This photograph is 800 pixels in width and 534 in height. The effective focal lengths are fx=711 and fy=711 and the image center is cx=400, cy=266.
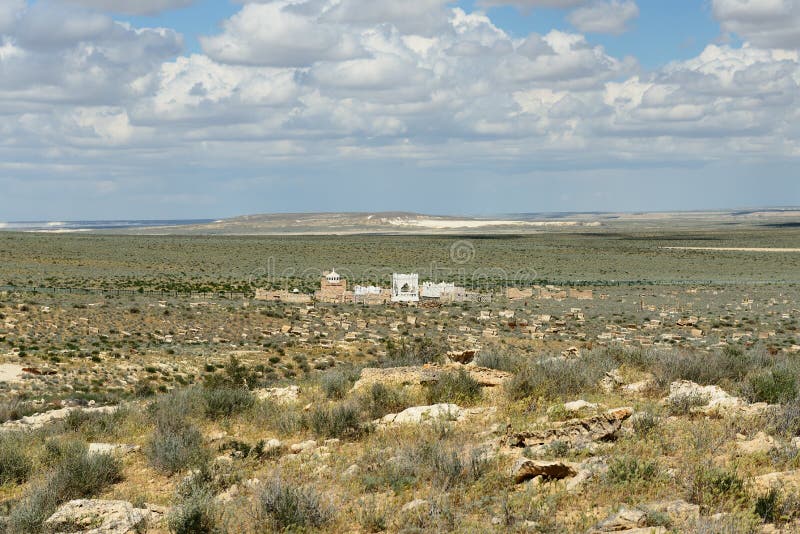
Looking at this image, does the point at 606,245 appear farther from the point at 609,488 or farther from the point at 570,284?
the point at 609,488

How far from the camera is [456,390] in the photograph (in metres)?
10.5

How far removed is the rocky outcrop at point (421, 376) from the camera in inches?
440

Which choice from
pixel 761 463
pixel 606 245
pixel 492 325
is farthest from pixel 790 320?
pixel 606 245

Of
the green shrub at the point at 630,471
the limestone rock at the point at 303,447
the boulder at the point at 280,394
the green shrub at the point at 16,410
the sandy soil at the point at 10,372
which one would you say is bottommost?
the sandy soil at the point at 10,372

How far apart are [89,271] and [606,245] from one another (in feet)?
277

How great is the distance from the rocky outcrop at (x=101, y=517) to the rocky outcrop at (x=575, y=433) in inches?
149

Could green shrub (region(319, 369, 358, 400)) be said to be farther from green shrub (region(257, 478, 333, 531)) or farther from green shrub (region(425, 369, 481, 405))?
green shrub (region(257, 478, 333, 531))

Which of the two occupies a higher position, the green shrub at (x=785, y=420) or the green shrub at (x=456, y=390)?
the green shrub at (x=785, y=420)

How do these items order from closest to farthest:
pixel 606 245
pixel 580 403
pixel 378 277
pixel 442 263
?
pixel 580 403 < pixel 378 277 < pixel 442 263 < pixel 606 245

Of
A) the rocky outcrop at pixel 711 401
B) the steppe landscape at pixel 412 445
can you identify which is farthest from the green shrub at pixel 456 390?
the rocky outcrop at pixel 711 401

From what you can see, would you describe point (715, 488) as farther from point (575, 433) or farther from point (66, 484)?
point (66, 484)

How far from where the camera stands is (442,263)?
83562 mm

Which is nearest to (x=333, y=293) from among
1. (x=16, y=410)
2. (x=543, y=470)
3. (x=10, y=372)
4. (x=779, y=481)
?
(x=10, y=372)

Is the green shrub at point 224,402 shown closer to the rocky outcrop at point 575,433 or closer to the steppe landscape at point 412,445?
the steppe landscape at point 412,445
